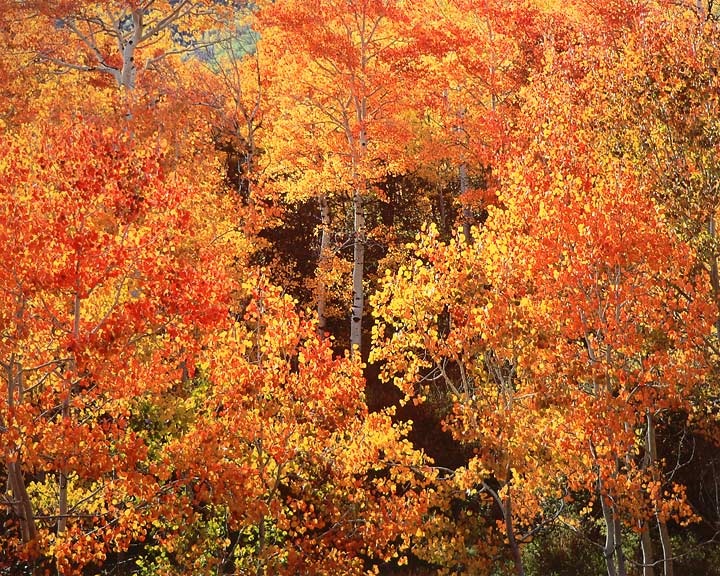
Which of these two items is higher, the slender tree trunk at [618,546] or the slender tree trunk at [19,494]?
the slender tree trunk at [19,494]

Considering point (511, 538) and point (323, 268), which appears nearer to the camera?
point (511, 538)

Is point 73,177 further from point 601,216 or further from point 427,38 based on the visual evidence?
point 427,38

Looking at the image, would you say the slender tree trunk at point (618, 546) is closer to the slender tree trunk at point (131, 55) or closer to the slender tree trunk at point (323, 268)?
the slender tree trunk at point (323, 268)

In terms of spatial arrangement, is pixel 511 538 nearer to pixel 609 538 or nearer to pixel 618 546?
pixel 609 538

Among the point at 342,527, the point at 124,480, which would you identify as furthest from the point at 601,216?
the point at 124,480

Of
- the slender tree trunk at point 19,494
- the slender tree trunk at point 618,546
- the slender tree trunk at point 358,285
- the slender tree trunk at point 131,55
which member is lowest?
the slender tree trunk at point 618,546

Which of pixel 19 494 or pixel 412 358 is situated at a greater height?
pixel 412 358

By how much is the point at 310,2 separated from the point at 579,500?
15249mm

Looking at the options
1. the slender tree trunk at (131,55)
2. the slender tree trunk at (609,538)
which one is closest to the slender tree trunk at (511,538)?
the slender tree trunk at (609,538)

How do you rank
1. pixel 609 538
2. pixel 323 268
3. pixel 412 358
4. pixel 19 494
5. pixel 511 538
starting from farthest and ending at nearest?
pixel 323 268, pixel 412 358, pixel 609 538, pixel 511 538, pixel 19 494

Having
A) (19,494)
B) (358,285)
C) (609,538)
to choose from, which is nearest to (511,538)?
(609,538)

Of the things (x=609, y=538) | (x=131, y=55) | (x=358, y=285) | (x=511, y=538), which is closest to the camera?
(x=511, y=538)

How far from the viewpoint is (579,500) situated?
63.7ft

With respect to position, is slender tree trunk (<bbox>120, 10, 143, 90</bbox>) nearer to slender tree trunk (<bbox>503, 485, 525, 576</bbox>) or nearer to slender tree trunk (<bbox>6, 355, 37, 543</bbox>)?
slender tree trunk (<bbox>6, 355, 37, 543</bbox>)
